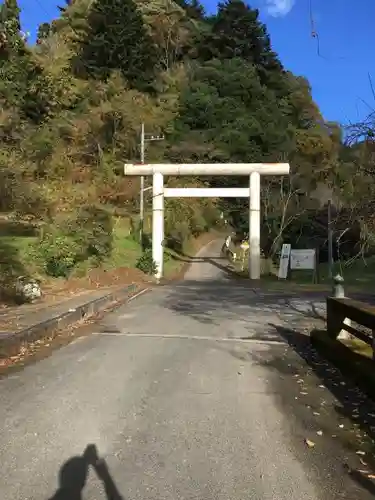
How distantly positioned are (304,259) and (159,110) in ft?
82.5

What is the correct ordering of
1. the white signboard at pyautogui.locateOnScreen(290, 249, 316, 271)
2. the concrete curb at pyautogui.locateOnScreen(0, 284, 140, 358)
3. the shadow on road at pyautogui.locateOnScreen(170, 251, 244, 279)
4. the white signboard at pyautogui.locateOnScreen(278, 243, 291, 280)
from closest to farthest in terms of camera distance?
the concrete curb at pyautogui.locateOnScreen(0, 284, 140, 358) < the white signboard at pyautogui.locateOnScreen(290, 249, 316, 271) < the white signboard at pyautogui.locateOnScreen(278, 243, 291, 280) < the shadow on road at pyautogui.locateOnScreen(170, 251, 244, 279)

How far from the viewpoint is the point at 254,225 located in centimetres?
2850

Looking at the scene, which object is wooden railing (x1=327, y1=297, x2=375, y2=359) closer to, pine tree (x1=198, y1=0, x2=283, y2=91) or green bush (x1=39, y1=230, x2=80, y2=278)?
green bush (x1=39, y1=230, x2=80, y2=278)

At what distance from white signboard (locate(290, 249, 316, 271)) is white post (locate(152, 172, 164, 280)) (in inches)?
266

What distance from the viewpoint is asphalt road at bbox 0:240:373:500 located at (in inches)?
148

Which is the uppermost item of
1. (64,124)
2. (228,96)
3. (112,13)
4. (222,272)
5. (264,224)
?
(112,13)

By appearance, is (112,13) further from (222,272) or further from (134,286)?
(134,286)

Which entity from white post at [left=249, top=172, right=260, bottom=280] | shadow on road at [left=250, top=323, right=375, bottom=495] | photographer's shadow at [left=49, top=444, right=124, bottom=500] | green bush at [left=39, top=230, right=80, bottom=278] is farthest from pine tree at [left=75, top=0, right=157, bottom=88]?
photographer's shadow at [left=49, top=444, right=124, bottom=500]

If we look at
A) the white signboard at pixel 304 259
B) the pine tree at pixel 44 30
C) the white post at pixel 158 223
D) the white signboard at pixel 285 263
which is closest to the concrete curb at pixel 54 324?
the white post at pixel 158 223

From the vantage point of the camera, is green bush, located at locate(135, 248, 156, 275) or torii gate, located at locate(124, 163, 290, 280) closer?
green bush, located at locate(135, 248, 156, 275)

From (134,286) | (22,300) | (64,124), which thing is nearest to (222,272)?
(134,286)

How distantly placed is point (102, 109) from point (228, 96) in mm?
14263

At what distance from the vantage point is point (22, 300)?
44.2ft

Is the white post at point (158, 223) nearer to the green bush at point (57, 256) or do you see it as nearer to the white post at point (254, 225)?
the white post at point (254, 225)
